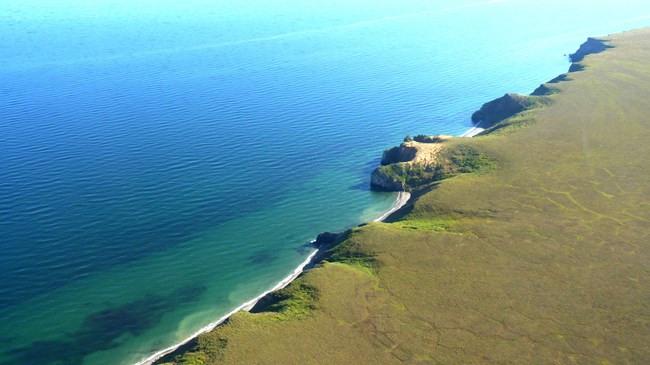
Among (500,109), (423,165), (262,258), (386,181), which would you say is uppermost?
(500,109)

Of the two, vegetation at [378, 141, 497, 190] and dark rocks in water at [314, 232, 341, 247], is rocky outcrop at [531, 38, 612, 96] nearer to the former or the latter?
vegetation at [378, 141, 497, 190]

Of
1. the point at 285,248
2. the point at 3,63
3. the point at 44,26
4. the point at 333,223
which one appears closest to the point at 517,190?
the point at 333,223

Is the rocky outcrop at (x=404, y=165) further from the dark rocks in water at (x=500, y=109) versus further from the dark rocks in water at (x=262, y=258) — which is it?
the dark rocks in water at (x=500, y=109)

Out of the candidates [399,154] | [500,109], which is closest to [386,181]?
[399,154]

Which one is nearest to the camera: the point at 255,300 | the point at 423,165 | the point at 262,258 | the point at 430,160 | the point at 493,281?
the point at 493,281

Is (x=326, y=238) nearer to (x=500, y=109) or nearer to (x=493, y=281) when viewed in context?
(x=493, y=281)
